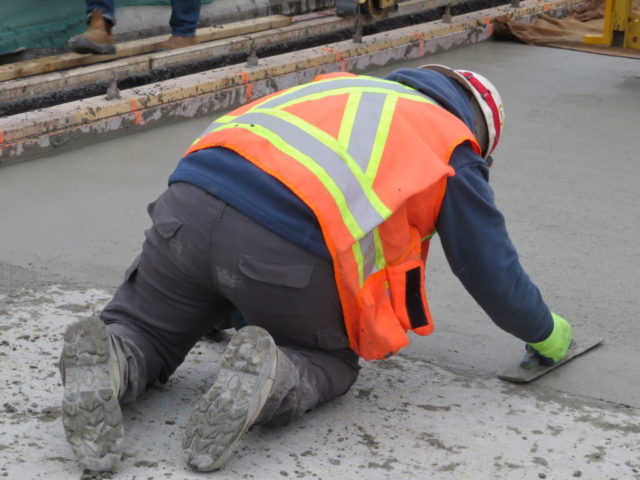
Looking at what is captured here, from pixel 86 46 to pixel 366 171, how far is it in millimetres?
3201

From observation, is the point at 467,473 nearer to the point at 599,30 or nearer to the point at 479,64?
the point at 479,64

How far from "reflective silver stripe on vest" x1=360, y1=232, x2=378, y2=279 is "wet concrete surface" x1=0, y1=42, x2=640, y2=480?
1.32 feet

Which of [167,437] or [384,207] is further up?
[384,207]

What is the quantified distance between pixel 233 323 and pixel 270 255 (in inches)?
22.7

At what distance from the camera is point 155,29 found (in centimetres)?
633

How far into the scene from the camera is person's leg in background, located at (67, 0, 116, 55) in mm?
4906

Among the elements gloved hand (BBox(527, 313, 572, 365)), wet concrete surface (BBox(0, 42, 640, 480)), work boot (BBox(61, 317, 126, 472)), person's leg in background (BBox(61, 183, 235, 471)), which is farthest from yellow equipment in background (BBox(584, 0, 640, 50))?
work boot (BBox(61, 317, 126, 472))

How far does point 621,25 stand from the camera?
246 inches

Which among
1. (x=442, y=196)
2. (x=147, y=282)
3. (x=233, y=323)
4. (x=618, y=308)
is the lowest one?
(x=618, y=308)

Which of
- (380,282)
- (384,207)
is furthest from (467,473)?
(384,207)

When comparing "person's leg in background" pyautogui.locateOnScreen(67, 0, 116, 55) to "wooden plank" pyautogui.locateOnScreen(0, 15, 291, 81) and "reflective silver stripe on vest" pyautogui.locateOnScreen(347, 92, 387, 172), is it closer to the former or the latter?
"wooden plank" pyautogui.locateOnScreen(0, 15, 291, 81)

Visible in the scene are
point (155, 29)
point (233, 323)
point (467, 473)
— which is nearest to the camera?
point (467, 473)

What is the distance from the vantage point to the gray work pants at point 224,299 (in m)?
2.11

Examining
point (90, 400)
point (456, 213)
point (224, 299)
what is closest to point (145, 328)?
point (224, 299)
